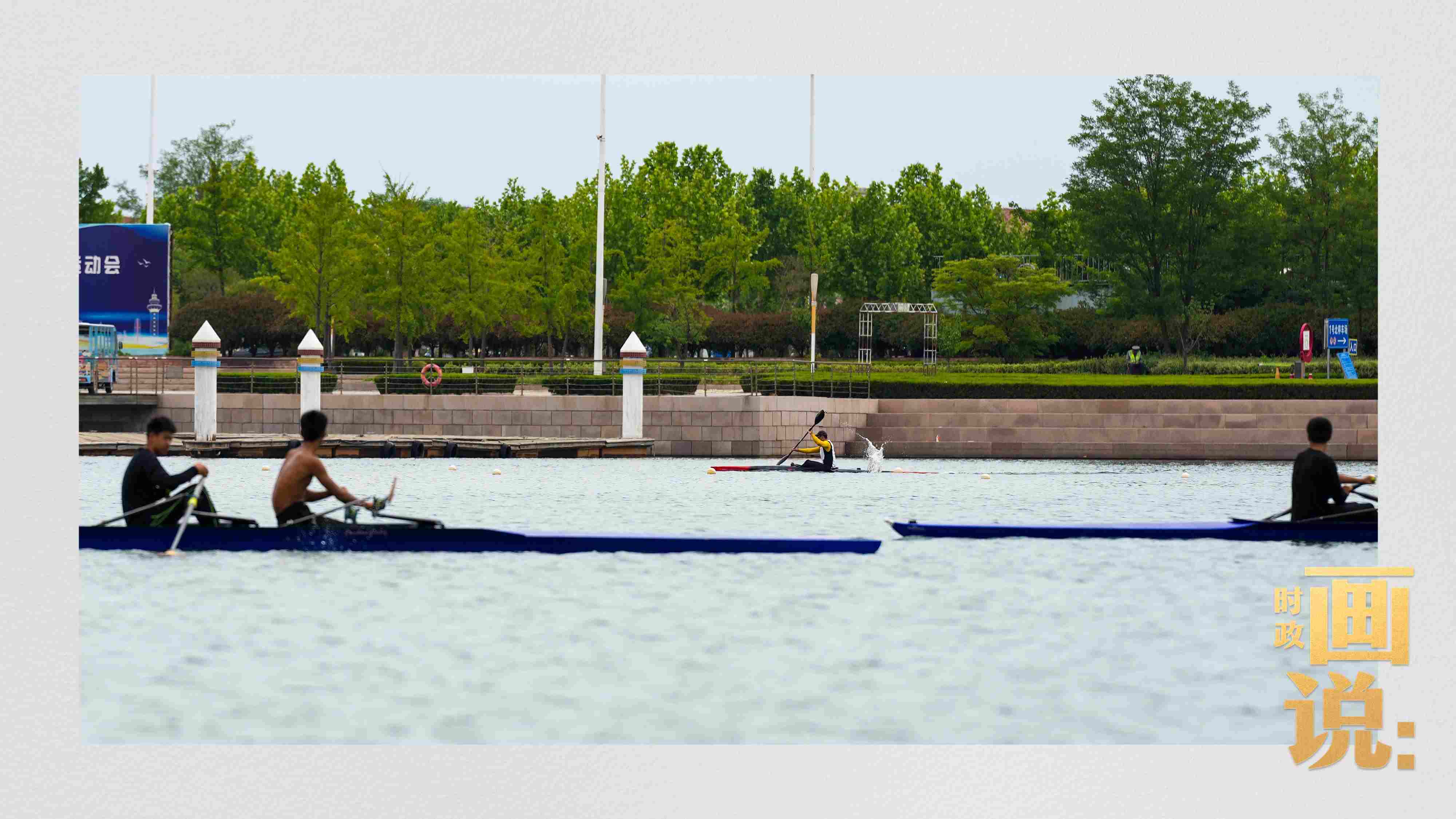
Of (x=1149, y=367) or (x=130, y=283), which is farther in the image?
(x=1149, y=367)

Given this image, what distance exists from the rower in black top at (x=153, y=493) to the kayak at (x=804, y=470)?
1262cm

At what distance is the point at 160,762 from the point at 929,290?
54.5 m

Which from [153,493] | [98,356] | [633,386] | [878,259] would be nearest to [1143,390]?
[633,386]

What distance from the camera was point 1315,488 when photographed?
1288cm

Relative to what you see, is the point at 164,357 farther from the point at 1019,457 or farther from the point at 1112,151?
the point at 1112,151

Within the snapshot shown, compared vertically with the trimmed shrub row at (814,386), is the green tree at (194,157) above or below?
above

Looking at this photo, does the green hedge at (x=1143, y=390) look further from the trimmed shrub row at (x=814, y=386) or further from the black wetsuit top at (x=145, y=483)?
the black wetsuit top at (x=145, y=483)

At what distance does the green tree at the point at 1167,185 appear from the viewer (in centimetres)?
5031

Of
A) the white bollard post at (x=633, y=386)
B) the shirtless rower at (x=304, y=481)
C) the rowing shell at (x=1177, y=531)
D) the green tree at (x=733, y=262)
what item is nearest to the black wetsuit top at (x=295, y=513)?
the shirtless rower at (x=304, y=481)

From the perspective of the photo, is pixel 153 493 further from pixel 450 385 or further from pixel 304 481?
pixel 450 385

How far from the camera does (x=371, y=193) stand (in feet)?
157

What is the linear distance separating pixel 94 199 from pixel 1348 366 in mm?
48191

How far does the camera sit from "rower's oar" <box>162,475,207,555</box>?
475 inches

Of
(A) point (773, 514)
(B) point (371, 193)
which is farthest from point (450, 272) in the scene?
(A) point (773, 514)
